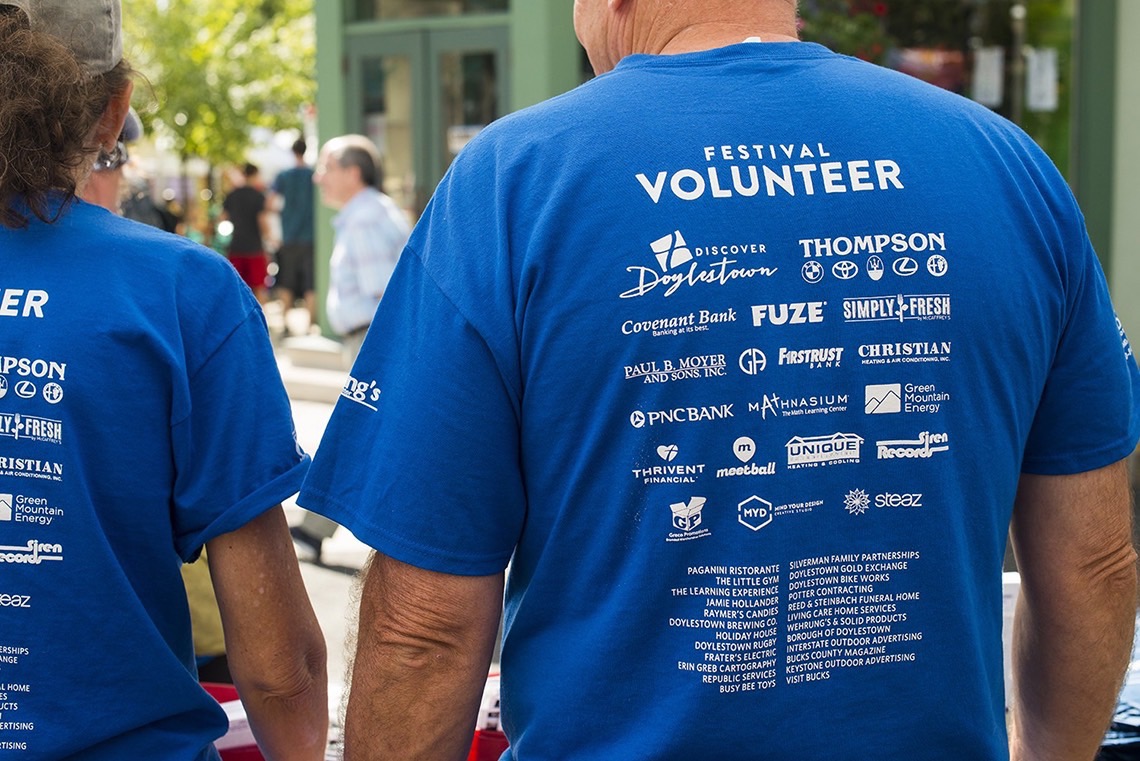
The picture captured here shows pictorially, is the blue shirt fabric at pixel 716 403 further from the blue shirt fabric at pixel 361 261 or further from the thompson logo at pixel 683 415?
the blue shirt fabric at pixel 361 261

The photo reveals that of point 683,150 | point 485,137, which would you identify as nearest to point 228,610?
point 485,137

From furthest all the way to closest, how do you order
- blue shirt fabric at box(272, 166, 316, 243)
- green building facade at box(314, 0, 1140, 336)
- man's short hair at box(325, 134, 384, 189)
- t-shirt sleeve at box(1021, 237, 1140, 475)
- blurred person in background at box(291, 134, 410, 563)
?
blue shirt fabric at box(272, 166, 316, 243), green building facade at box(314, 0, 1140, 336), man's short hair at box(325, 134, 384, 189), blurred person in background at box(291, 134, 410, 563), t-shirt sleeve at box(1021, 237, 1140, 475)

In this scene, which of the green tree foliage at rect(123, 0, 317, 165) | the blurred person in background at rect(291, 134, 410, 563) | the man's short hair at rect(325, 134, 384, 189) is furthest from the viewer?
the green tree foliage at rect(123, 0, 317, 165)

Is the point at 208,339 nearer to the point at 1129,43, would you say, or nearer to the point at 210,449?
the point at 210,449

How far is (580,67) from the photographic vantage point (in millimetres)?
12055

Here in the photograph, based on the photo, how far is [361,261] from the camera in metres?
7.77

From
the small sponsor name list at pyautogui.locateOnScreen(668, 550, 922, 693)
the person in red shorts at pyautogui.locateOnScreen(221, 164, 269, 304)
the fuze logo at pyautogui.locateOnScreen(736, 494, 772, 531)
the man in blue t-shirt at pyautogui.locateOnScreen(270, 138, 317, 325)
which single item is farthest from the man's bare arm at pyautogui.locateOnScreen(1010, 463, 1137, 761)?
the person in red shorts at pyautogui.locateOnScreen(221, 164, 269, 304)

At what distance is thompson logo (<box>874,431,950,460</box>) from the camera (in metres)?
1.65

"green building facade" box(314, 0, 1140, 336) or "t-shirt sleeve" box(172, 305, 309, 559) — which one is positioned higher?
"green building facade" box(314, 0, 1140, 336)

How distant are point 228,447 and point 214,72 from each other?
100ft

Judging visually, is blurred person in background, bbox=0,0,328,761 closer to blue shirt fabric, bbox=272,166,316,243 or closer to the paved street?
the paved street

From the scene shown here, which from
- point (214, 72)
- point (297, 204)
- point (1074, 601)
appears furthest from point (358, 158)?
point (214, 72)

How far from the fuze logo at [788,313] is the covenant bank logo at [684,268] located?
4 centimetres

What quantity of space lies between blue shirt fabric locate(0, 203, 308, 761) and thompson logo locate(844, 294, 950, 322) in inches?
31.4
